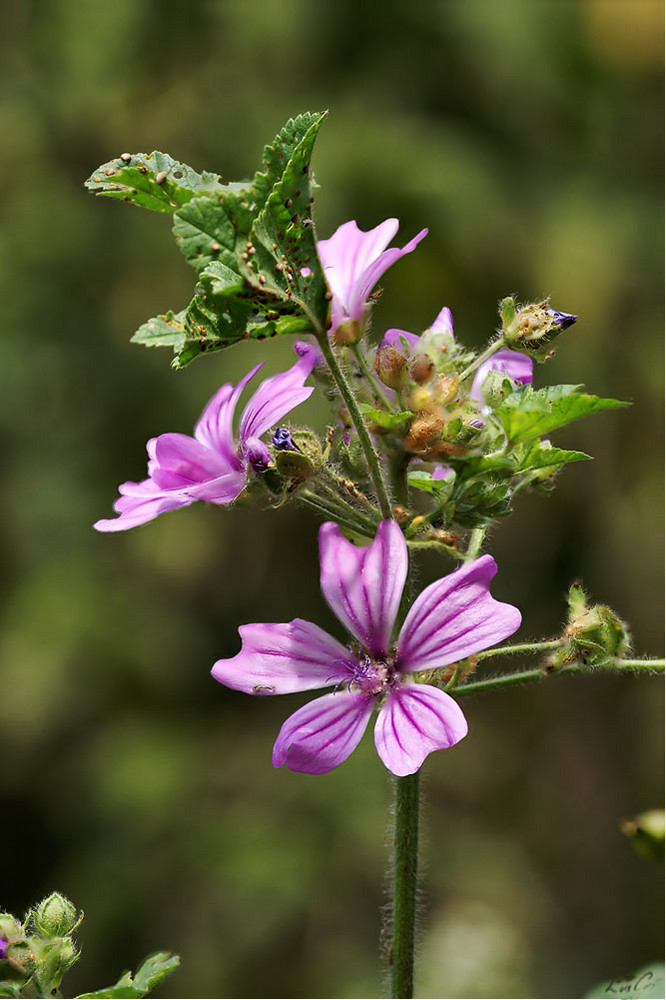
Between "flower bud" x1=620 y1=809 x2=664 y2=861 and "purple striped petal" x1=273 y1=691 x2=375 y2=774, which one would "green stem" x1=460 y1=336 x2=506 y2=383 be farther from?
"flower bud" x1=620 y1=809 x2=664 y2=861

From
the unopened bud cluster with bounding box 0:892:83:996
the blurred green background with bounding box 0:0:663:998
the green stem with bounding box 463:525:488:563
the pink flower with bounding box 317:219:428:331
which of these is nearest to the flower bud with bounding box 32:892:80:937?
the unopened bud cluster with bounding box 0:892:83:996

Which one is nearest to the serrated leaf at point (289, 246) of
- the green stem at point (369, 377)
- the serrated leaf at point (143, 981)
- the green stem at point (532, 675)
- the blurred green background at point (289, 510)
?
the green stem at point (369, 377)

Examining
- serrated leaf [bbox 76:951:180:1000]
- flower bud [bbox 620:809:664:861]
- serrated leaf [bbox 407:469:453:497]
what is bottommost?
serrated leaf [bbox 76:951:180:1000]

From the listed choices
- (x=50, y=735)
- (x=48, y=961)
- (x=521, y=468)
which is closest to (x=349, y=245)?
(x=521, y=468)

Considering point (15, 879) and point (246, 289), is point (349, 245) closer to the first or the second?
point (246, 289)

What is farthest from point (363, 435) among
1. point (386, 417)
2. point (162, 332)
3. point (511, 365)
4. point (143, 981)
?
point (143, 981)

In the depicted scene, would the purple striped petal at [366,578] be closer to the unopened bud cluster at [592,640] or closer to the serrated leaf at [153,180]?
the unopened bud cluster at [592,640]
